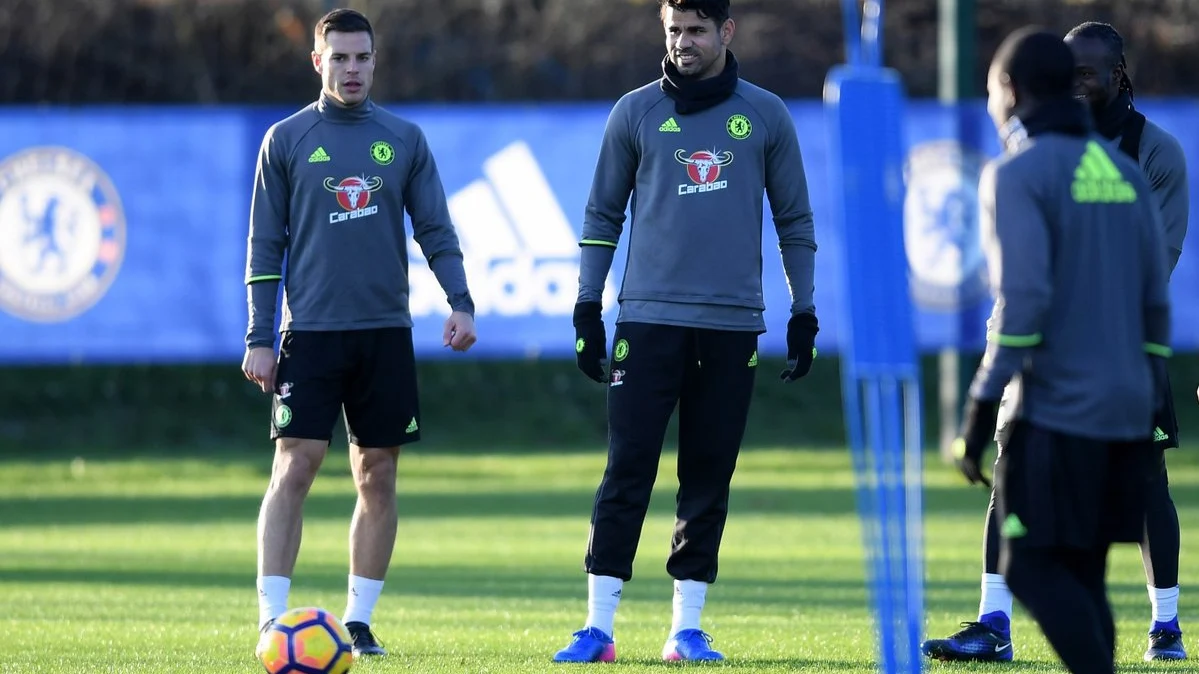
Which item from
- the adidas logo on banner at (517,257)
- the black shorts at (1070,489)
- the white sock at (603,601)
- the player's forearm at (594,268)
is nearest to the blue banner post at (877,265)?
the black shorts at (1070,489)

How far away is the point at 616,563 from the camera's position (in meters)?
6.93

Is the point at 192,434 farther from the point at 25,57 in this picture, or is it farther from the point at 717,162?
the point at 717,162

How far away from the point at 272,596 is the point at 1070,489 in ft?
10.4

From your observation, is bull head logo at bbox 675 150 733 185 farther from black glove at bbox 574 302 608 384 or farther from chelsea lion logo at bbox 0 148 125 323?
chelsea lion logo at bbox 0 148 125 323

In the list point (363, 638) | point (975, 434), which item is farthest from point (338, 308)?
point (975, 434)

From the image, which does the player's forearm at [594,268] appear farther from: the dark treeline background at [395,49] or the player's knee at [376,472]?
the dark treeline background at [395,49]

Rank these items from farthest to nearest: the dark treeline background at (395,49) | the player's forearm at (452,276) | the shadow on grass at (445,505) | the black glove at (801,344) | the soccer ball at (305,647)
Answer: the dark treeline background at (395,49)
the shadow on grass at (445,505)
the player's forearm at (452,276)
the black glove at (801,344)
the soccer ball at (305,647)

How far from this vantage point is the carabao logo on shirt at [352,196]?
718cm

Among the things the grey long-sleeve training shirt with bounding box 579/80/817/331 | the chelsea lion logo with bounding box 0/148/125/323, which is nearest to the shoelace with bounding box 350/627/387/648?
the grey long-sleeve training shirt with bounding box 579/80/817/331

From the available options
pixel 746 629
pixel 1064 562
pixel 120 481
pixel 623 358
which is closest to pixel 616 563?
pixel 623 358

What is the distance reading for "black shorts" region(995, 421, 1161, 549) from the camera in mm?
5199

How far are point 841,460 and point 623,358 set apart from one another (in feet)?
37.8

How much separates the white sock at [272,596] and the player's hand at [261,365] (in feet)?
2.46

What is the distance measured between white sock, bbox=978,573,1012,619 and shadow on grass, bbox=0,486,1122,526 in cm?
679
